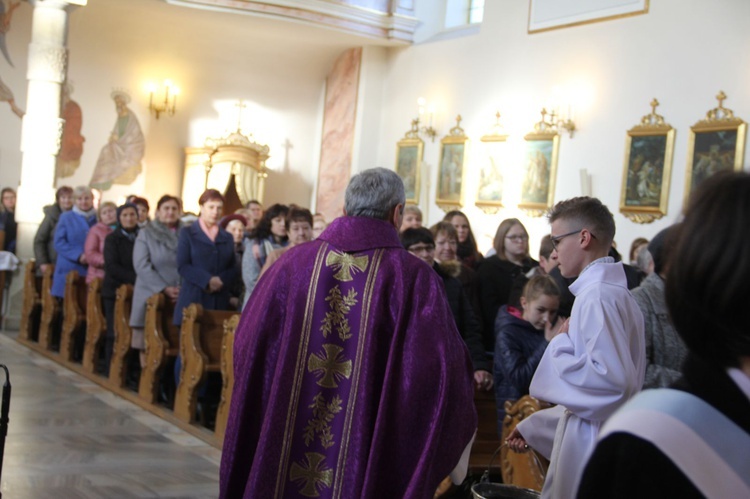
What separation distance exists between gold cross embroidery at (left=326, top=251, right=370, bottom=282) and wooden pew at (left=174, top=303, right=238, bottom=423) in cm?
373

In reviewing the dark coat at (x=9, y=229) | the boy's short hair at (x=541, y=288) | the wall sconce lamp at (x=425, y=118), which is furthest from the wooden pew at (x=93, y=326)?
the wall sconce lamp at (x=425, y=118)

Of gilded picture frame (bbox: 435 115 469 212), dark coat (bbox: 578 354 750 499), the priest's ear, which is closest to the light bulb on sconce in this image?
gilded picture frame (bbox: 435 115 469 212)

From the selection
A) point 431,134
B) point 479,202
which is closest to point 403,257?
point 479,202

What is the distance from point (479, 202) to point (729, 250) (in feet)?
40.8

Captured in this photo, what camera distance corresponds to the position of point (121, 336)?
850 centimetres

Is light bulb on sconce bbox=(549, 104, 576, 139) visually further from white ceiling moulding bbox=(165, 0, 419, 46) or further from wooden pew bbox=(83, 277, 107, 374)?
wooden pew bbox=(83, 277, 107, 374)

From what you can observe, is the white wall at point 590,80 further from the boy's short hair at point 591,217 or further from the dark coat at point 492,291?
the boy's short hair at point 591,217

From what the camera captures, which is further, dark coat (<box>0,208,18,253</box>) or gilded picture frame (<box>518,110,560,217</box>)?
dark coat (<box>0,208,18,253</box>)

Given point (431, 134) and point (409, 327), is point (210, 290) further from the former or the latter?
point (431, 134)

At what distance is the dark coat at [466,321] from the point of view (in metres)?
5.41

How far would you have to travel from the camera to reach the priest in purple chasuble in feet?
10.8

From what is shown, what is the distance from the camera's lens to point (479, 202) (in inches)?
533

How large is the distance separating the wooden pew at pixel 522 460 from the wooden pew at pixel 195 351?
126 inches

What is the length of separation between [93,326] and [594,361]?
731 cm
